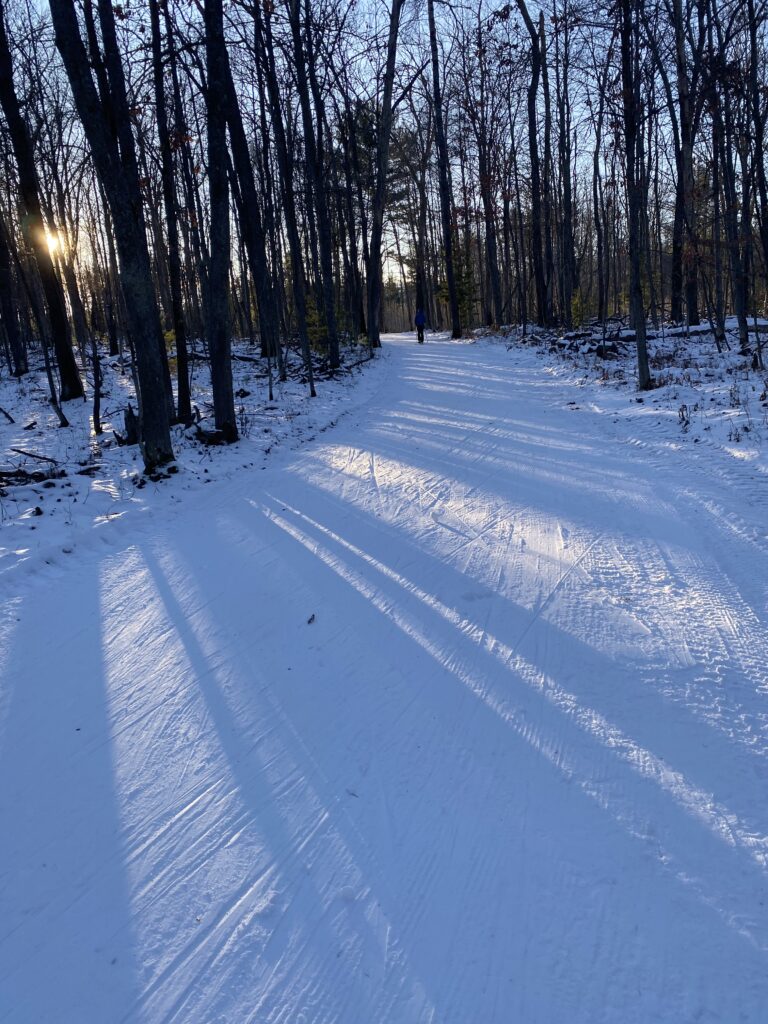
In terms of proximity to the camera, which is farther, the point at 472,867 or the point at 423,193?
the point at 423,193

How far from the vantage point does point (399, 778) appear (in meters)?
2.63

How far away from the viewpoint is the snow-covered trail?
185 cm

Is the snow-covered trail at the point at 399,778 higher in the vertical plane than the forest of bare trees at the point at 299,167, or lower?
lower

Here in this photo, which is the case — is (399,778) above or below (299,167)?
below

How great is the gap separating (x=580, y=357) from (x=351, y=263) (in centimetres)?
1481

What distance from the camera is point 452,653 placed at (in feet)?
11.7

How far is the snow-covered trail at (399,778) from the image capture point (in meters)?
1.85

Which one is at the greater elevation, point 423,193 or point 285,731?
point 423,193

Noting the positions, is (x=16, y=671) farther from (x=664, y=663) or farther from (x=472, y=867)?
(x=664, y=663)

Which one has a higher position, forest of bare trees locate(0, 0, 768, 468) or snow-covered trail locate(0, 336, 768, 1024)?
forest of bare trees locate(0, 0, 768, 468)

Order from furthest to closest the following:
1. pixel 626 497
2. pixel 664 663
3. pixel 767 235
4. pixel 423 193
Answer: pixel 423 193
pixel 767 235
pixel 626 497
pixel 664 663

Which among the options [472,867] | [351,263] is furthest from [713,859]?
[351,263]

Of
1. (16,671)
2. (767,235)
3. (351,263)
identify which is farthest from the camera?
(351,263)

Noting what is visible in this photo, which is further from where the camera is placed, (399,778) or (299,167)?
(299,167)
